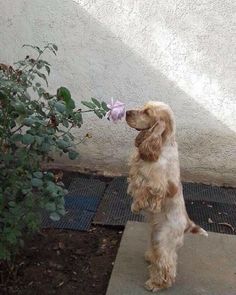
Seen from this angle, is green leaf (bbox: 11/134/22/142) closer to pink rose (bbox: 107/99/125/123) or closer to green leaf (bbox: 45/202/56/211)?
green leaf (bbox: 45/202/56/211)

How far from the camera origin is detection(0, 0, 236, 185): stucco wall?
5.26m

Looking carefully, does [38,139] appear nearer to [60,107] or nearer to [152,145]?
[60,107]

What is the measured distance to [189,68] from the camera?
17.6 feet

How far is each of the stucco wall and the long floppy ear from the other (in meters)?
2.35

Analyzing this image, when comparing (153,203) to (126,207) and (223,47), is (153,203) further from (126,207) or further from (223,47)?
(223,47)

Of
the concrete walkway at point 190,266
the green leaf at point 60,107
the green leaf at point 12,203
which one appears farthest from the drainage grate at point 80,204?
the green leaf at point 60,107

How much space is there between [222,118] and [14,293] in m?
3.08

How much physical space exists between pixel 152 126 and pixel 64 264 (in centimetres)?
144

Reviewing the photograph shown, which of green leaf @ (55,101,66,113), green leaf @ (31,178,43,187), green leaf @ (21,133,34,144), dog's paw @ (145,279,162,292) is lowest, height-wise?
dog's paw @ (145,279,162,292)

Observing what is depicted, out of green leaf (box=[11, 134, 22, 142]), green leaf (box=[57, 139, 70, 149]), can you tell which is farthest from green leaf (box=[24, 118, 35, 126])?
green leaf (box=[57, 139, 70, 149])

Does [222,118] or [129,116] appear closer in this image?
[129,116]

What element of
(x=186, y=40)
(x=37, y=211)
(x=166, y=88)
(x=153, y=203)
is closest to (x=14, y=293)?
(x=37, y=211)

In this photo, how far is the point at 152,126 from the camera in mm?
3203

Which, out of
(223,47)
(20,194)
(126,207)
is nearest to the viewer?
(20,194)
